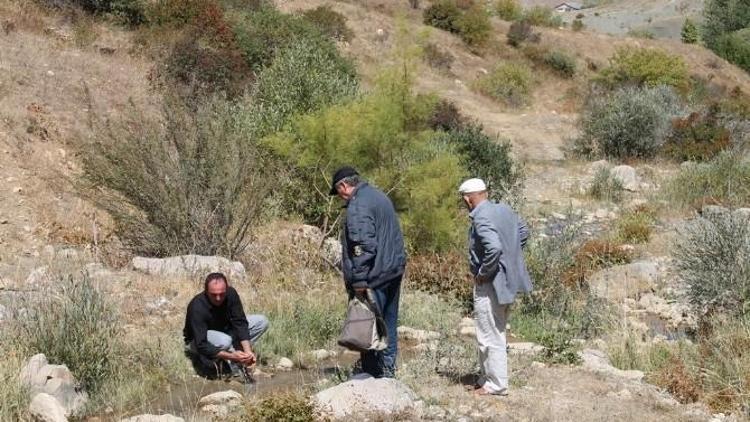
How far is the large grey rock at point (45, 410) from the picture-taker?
5879mm

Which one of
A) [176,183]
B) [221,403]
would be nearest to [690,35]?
[176,183]

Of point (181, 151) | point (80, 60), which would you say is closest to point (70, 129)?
point (80, 60)

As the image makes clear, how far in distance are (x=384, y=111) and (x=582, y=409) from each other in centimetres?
702

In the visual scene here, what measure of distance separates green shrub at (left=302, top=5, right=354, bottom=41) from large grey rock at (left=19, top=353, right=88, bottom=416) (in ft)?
86.5

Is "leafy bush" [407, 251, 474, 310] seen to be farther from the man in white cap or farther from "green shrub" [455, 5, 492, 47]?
"green shrub" [455, 5, 492, 47]

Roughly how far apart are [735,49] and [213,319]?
48363mm

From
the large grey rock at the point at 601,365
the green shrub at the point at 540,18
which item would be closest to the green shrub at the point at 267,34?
the large grey rock at the point at 601,365

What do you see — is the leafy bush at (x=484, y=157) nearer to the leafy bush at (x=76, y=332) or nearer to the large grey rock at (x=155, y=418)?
the leafy bush at (x=76, y=332)

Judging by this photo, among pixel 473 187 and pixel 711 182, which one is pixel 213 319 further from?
pixel 711 182

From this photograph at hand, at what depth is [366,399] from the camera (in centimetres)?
600

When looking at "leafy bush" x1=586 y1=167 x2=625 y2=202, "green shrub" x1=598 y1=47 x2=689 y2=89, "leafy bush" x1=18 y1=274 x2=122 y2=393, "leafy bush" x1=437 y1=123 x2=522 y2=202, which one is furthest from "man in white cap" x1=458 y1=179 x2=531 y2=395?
"green shrub" x1=598 y1=47 x2=689 y2=89

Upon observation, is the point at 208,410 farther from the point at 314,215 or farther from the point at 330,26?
the point at 330,26

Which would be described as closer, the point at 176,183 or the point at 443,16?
the point at 176,183

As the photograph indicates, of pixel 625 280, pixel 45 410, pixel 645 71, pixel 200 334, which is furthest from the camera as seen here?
pixel 645 71
